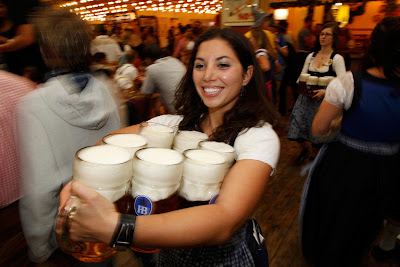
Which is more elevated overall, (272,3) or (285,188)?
(272,3)

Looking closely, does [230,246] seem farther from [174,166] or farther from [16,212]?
[16,212]

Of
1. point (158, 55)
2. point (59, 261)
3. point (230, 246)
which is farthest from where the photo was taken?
point (158, 55)

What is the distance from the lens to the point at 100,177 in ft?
1.89

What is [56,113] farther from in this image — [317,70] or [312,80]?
[317,70]

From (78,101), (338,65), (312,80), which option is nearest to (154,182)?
(78,101)

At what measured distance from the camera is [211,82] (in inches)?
41.1

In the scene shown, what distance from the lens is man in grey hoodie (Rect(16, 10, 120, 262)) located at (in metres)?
1.29

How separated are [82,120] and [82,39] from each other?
433mm

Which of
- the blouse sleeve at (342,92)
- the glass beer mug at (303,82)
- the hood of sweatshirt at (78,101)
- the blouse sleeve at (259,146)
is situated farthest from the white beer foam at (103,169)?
the glass beer mug at (303,82)

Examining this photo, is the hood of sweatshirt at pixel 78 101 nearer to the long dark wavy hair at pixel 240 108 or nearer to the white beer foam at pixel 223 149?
the long dark wavy hair at pixel 240 108

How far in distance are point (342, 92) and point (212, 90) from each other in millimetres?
763

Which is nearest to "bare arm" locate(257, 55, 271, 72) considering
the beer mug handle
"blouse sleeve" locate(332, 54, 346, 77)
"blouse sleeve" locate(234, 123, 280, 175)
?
"blouse sleeve" locate(332, 54, 346, 77)

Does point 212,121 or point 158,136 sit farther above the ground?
point 158,136

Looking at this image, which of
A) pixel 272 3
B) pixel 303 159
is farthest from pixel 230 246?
pixel 272 3
